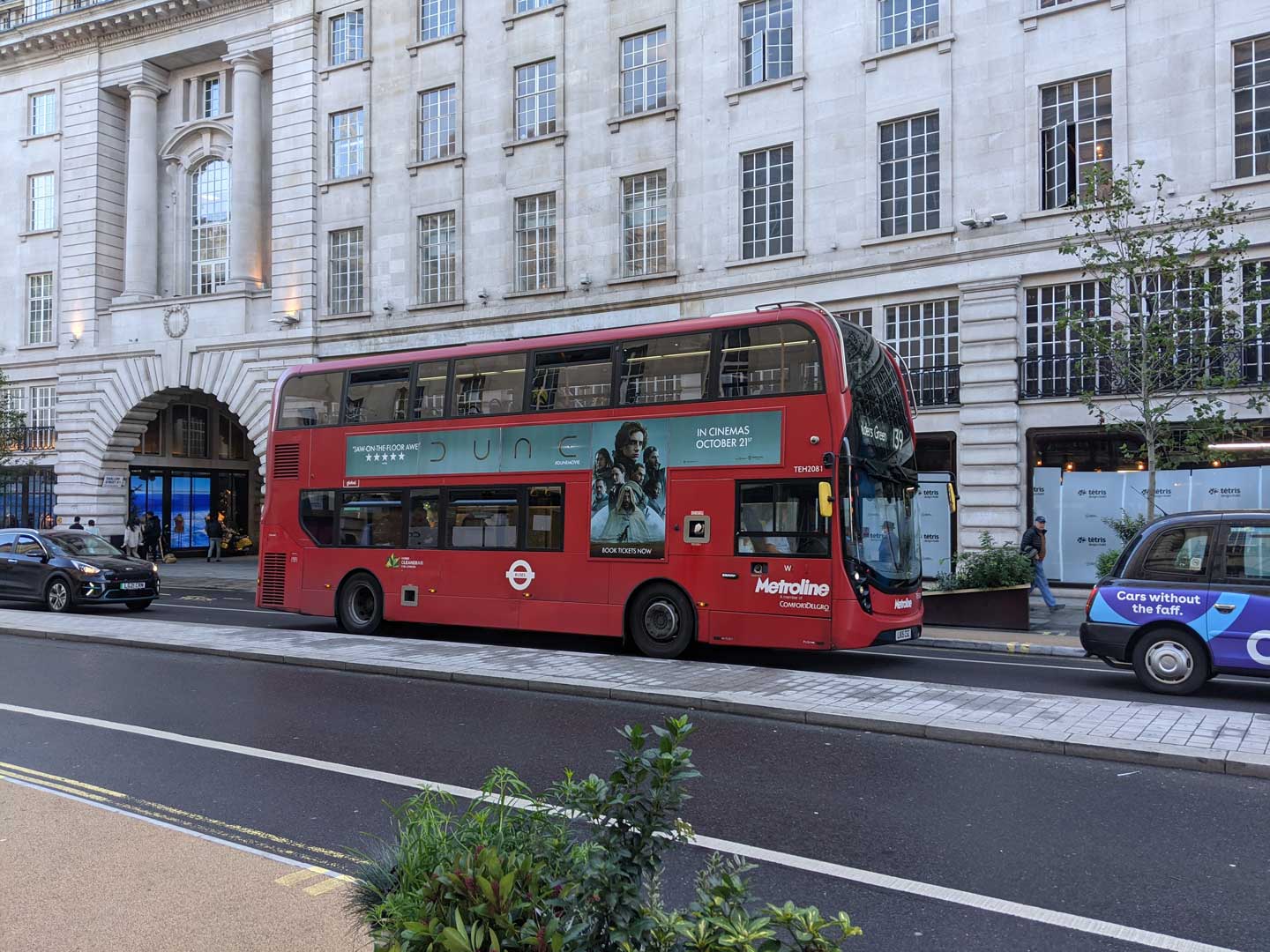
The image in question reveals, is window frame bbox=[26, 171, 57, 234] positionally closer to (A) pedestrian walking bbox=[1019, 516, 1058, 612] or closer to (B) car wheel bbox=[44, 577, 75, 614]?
(B) car wheel bbox=[44, 577, 75, 614]

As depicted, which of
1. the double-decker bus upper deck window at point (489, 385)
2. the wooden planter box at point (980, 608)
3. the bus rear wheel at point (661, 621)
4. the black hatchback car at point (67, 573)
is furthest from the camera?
the black hatchback car at point (67, 573)

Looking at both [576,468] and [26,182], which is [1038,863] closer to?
[576,468]

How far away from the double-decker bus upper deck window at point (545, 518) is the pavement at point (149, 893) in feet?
27.5

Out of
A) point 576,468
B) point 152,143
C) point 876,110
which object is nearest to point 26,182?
point 152,143

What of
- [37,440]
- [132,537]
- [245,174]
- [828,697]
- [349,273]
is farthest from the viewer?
[37,440]

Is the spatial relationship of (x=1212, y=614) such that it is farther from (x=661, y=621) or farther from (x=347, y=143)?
(x=347, y=143)

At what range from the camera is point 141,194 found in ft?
115

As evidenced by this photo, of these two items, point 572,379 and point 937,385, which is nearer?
point 572,379

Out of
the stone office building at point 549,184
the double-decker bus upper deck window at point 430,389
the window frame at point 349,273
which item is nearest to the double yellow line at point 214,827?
the double-decker bus upper deck window at point 430,389

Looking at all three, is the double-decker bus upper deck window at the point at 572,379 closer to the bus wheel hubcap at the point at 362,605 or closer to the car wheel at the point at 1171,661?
the bus wheel hubcap at the point at 362,605

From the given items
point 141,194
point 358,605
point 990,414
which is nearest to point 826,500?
point 358,605

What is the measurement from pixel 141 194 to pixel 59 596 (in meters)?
21.1

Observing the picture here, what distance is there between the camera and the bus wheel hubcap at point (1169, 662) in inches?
395

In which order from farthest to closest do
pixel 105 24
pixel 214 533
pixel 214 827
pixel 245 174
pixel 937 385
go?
pixel 214 533 < pixel 105 24 < pixel 245 174 < pixel 937 385 < pixel 214 827
